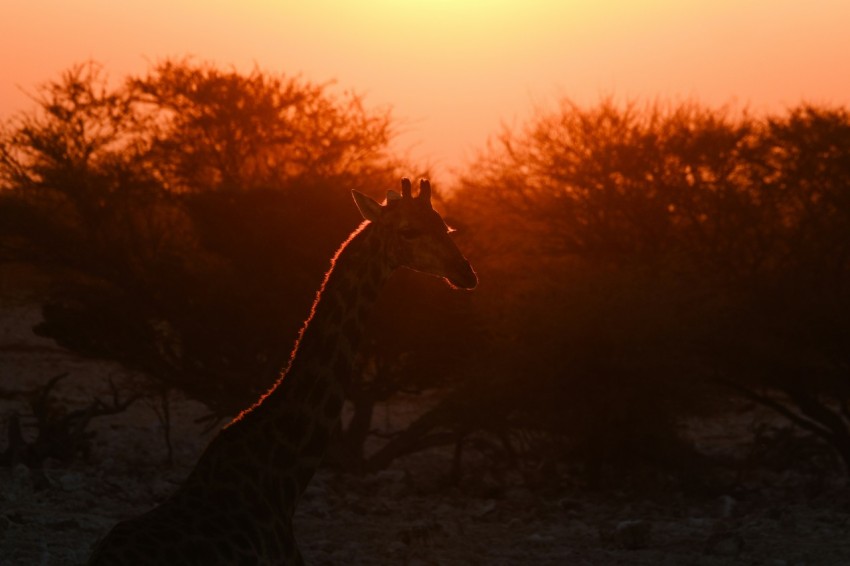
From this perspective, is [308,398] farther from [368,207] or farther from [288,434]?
[368,207]

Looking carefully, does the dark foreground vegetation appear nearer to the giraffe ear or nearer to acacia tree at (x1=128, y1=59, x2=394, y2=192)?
acacia tree at (x1=128, y1=59, x2=394, y2=192)

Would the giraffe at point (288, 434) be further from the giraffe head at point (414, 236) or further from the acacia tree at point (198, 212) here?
the acacia tree at point (198, 212)

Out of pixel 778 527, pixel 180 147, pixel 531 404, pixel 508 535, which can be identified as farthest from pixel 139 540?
pixel 180 147

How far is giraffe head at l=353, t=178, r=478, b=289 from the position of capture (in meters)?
7.05

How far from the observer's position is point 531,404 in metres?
17.0

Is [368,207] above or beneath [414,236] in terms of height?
above

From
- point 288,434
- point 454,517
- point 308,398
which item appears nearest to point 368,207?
point 308,398

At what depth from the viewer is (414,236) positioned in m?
7.12

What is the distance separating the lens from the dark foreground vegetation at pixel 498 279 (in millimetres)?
16781

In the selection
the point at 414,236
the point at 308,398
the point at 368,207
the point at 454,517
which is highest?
the point at 368,207

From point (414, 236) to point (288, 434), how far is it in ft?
3.68

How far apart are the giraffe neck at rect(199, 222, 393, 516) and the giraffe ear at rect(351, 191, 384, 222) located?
2.5 inches

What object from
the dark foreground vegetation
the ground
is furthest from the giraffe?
the dark foreground vegetation

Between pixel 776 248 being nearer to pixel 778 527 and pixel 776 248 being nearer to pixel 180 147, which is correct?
pixel 778 527
